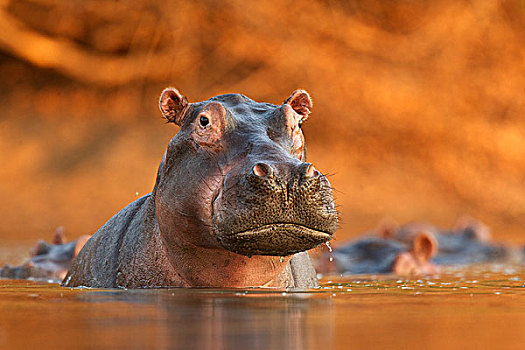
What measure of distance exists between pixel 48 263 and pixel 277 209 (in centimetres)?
403

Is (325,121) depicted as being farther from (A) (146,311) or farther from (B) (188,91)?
(A) (146,311)

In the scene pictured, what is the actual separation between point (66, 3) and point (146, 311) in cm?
1659

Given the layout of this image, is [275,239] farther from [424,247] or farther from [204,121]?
[424,247]

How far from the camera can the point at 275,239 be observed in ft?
13.5

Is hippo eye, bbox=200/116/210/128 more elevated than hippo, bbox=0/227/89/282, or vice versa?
hippo eye, bbox=200/116/210/128

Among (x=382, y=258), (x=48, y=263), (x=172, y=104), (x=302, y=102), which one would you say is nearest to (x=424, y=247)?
(x=382, y=258)

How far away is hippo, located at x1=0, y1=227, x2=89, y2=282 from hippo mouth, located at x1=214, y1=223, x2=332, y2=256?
10.5ft

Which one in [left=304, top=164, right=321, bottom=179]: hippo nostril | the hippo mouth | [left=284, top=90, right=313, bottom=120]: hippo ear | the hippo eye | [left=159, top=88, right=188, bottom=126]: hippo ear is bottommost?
the hippo mouth

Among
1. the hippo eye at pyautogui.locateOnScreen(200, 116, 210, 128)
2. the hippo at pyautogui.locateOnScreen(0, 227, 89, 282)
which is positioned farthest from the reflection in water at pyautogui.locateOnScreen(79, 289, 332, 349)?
the hippo at pyautogui.locateOnScreen(0, 227, 89, 282)

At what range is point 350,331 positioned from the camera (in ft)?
8.49

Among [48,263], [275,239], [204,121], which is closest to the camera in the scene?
[275,239]

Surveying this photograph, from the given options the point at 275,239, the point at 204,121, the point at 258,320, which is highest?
the point at 204,121

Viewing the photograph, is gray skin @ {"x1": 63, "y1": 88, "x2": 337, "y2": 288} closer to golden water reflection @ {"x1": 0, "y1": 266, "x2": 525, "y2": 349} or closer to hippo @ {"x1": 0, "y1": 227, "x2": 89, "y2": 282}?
golden water reflection @ {"x1": 0, "y1": 266, "x2": 525, "y2": 349}

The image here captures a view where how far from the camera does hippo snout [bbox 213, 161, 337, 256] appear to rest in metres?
4.00
